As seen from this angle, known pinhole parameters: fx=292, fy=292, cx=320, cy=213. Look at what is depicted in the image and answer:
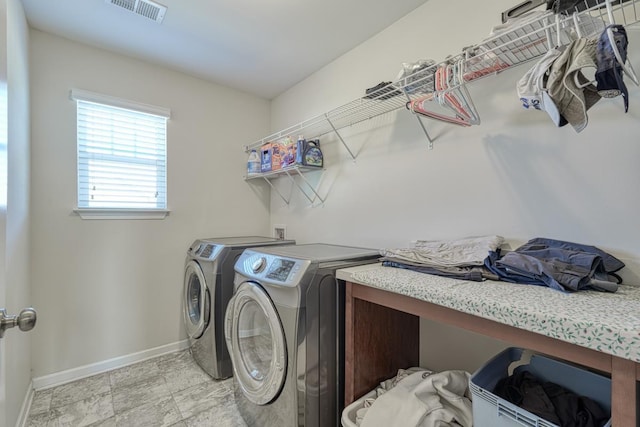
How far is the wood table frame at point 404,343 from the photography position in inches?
25.2

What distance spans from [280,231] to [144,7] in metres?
1.91

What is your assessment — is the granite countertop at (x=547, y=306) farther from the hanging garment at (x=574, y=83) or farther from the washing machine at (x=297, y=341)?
the hanging garment at (x=574, y=83)

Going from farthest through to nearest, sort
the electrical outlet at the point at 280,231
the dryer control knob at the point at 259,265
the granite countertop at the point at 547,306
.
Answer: the electrical outlet at the point at 280,231
the dryer control knob at the point at 259,265
the granite countertop at the point at 547,306

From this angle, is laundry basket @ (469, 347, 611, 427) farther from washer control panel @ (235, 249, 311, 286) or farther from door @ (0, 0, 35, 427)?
door @ (0, 0, 35, 427)

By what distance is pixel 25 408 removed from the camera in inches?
65.6

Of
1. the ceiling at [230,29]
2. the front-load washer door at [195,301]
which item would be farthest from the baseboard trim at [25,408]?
the ceiling at [230,29]

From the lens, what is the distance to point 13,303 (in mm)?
1439

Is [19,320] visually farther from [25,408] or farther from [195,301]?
[195,301]

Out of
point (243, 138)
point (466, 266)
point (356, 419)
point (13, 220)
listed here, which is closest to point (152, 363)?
point (13, 220)

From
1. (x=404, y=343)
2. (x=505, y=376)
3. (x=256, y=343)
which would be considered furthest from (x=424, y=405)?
(x=256, y=343)

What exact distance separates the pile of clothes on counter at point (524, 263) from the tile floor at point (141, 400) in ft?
4.53

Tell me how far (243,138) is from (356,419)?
2451mm

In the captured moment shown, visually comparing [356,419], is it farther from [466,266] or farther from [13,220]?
[13,220]

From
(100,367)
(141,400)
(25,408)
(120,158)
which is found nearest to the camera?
(25,408)
